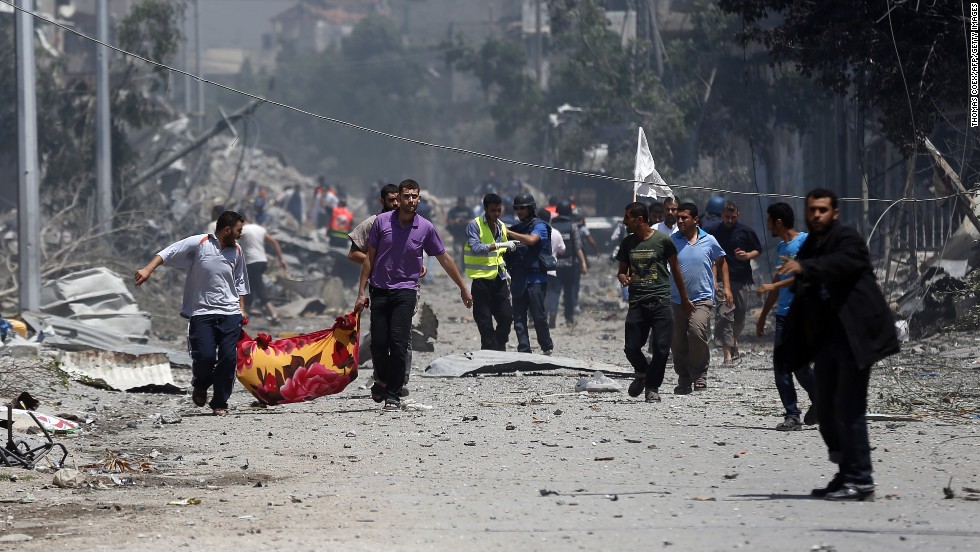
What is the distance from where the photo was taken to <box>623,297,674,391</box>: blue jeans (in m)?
10.1

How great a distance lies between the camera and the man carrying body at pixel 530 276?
1377cm

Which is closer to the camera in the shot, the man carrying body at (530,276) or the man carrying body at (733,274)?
the man carrying body at (733,274)

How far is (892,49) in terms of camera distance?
13430 mm

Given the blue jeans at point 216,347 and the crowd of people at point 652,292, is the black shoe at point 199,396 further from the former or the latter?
the blue jeans at point 216,347

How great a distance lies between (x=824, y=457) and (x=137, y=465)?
11.8ft

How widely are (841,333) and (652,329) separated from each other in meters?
3.85

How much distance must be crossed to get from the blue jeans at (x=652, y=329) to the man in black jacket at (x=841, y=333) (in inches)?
143

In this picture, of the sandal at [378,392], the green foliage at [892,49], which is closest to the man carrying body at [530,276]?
the green foliage at [892,49]

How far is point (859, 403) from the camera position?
6309 millimetres

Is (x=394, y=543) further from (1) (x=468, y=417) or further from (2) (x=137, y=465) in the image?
(1) (x=468, y=417)

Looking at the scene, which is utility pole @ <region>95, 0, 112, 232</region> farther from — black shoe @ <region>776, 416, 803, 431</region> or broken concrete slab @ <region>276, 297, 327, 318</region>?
black shoe @ <region>776, 416, 803, 431</region>

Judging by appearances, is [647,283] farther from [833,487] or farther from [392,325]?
[833,487]

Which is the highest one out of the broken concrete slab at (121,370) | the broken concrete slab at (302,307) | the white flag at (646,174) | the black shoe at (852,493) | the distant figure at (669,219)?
the white flag at (646,174)

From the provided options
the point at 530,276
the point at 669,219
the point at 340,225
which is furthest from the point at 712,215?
the point at 340,225
